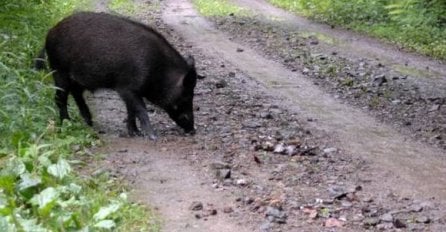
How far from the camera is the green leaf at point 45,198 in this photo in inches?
198

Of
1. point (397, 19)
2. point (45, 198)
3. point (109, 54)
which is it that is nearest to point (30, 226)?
point (45, 198)

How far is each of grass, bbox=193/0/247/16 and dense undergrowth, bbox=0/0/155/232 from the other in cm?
1455

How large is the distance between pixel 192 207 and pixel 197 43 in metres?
11.6

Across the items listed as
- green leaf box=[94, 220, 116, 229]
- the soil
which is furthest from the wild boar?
green leaf box=[94, 220, 116, 229]

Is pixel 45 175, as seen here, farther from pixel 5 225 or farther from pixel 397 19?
pixel 397 19

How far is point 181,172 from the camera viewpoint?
283 inches

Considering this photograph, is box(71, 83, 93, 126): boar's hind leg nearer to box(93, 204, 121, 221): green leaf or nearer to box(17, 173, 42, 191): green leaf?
box(17, 173, 42, 191): green leaf

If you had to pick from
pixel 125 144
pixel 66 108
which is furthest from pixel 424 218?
pixel 66 108

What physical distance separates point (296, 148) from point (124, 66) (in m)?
2.05

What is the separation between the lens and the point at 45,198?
5086mm

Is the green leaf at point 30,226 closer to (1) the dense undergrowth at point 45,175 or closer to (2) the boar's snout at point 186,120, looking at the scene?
(1) the dense undergrowth at point 45,175

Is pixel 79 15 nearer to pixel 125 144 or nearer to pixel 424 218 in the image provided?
pixel 125 144

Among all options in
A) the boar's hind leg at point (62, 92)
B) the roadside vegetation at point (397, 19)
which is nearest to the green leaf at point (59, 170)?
the boar's hind leg at point (62, 92)

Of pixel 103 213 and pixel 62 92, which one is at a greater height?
pixel 103 213
